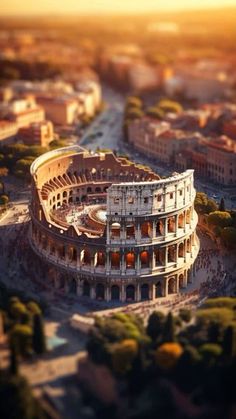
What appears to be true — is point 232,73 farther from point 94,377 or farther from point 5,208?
point 94,377

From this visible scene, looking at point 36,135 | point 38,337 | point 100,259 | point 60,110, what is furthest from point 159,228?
point 60,110

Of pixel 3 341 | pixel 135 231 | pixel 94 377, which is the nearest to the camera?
pixel 94 377

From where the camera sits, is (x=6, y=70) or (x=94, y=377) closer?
(x=94, y=377)

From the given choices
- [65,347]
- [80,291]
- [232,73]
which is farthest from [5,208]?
[232,73]

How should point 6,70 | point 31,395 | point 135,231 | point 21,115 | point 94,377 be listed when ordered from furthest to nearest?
point 6,70 → point 21,115 → point 135,231 → point 94,377 → point 31,395

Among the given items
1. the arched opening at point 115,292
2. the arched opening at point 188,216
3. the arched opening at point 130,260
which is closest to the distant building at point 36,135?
the arched opening at point 188,216

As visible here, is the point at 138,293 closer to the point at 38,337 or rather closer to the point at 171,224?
the point at 171,224

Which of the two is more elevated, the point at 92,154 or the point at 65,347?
the point at 92,154

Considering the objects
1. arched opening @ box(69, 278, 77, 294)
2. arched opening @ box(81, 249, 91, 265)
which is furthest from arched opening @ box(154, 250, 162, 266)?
arched opening @ box(69, 278, 77, 294)

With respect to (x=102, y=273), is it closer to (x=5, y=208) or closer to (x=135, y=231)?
(x=135, y=231)
